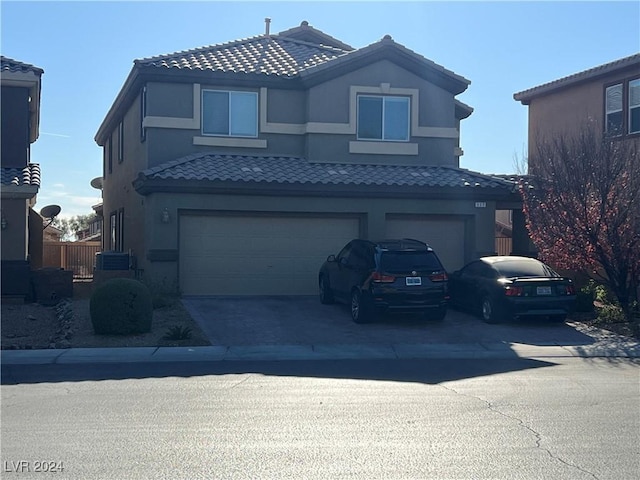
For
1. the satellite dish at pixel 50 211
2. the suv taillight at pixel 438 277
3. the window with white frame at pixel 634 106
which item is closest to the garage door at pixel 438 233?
the suv taillight at pixel 438 277

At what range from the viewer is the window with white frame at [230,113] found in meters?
22.3

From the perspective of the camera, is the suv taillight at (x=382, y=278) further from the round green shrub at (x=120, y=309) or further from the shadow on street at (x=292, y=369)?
the round green shrub at (x=120, y=309)

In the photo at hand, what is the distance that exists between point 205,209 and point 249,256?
5.68ft

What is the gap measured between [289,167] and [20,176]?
280 inches

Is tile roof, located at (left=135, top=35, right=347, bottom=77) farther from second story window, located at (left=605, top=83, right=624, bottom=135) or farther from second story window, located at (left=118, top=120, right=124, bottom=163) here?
second story window, located at (left=605, top=83, right=624, bottom=135)

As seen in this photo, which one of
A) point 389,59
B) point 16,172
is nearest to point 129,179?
point 16,172

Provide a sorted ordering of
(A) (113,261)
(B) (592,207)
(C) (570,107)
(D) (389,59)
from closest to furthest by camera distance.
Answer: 1. (B) (592,207)
2. (A) (113,261)
3. (D) (389,59)
4. (C) (570,107)

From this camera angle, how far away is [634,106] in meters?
24.0

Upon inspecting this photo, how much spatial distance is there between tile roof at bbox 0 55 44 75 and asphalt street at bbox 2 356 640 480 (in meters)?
11.5

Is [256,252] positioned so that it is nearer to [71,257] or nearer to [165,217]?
[165,217]

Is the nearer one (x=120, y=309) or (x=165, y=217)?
(x=120, y=309)

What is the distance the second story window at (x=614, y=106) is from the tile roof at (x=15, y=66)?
17.3 meters

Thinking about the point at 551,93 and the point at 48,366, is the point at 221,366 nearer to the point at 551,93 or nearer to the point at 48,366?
the point at 48,366

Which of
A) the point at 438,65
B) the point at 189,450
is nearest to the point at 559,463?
the point at 189,450
